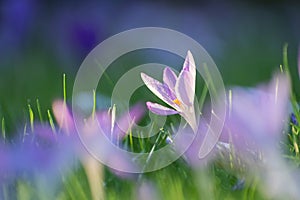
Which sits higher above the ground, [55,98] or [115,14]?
[115,14]

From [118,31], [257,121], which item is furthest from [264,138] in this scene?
[118,31]

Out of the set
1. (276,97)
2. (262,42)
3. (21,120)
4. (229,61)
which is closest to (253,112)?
(276,97)

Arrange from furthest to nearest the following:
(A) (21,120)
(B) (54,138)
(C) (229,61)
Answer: (C) (229,61) < (A) (21,120) < (B) (54,138)

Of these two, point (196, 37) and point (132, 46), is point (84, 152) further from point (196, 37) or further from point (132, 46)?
point (196, 37)

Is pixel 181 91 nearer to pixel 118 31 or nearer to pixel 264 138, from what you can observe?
pixel 264 138

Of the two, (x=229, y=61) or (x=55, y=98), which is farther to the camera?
(x=229, y=61)

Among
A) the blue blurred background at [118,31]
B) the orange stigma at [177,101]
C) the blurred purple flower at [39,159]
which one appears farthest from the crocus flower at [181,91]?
the blue blurred background at [118,31]

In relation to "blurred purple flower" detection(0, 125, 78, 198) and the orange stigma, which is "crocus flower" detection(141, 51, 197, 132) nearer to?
the orange stigma
